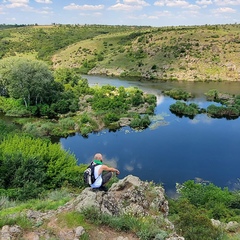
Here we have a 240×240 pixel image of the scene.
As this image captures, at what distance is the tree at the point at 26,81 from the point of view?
51.1m

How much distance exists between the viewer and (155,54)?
330ft

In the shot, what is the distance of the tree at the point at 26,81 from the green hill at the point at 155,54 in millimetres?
43300

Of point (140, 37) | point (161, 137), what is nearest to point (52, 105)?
point (161, 137)

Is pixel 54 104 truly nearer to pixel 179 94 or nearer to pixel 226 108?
pixel 179 94

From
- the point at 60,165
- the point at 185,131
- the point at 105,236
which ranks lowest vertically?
the point at 185,131

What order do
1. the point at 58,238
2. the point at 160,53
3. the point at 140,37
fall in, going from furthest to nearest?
the point at 140,37
the point at 160,53
the point at 58,238

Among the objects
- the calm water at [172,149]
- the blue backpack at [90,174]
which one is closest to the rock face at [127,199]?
the blue backpack at [90,174]

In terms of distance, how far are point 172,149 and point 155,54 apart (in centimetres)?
6592

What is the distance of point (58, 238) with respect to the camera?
29.1ft

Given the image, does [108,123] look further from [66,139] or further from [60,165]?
[60,165]

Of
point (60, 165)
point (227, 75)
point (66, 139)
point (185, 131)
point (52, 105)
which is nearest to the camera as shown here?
point (60, 165)

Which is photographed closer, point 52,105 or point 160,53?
point 52,105

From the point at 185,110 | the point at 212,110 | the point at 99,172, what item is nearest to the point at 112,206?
the point at 99,172

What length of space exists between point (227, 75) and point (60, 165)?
252 ft
